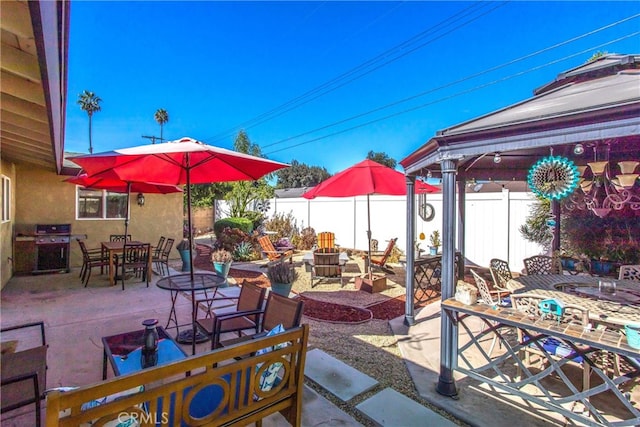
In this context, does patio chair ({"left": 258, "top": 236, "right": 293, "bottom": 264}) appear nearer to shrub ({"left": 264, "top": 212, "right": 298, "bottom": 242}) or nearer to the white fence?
the white fence

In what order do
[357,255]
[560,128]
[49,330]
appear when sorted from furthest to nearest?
[357,255], [49,330], [560,128]

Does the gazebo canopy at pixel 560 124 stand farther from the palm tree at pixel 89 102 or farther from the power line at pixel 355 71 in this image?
the palm tree at pixel 89 102

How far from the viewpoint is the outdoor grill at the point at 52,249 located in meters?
8.19

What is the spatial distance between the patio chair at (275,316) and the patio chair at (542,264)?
5.00 metres

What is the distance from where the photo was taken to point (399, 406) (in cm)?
276

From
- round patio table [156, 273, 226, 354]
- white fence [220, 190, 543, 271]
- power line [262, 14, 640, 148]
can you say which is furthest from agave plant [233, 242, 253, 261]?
power line [262, 14, 640, 148]

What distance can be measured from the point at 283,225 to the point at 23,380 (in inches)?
479

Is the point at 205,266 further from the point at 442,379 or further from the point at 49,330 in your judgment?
the point at 442,379

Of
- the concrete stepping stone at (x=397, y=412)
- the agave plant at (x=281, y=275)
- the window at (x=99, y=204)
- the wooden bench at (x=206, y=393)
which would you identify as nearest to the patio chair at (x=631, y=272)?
the concrete stepping stone at (x=397, y=412)

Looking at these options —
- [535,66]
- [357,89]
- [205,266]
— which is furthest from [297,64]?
[205,266]

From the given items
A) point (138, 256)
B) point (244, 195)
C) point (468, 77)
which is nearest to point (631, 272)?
point (138, 256)

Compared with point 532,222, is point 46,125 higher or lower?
higher

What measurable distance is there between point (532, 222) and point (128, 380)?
914 cm

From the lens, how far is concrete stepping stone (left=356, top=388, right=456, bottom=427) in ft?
8.39
